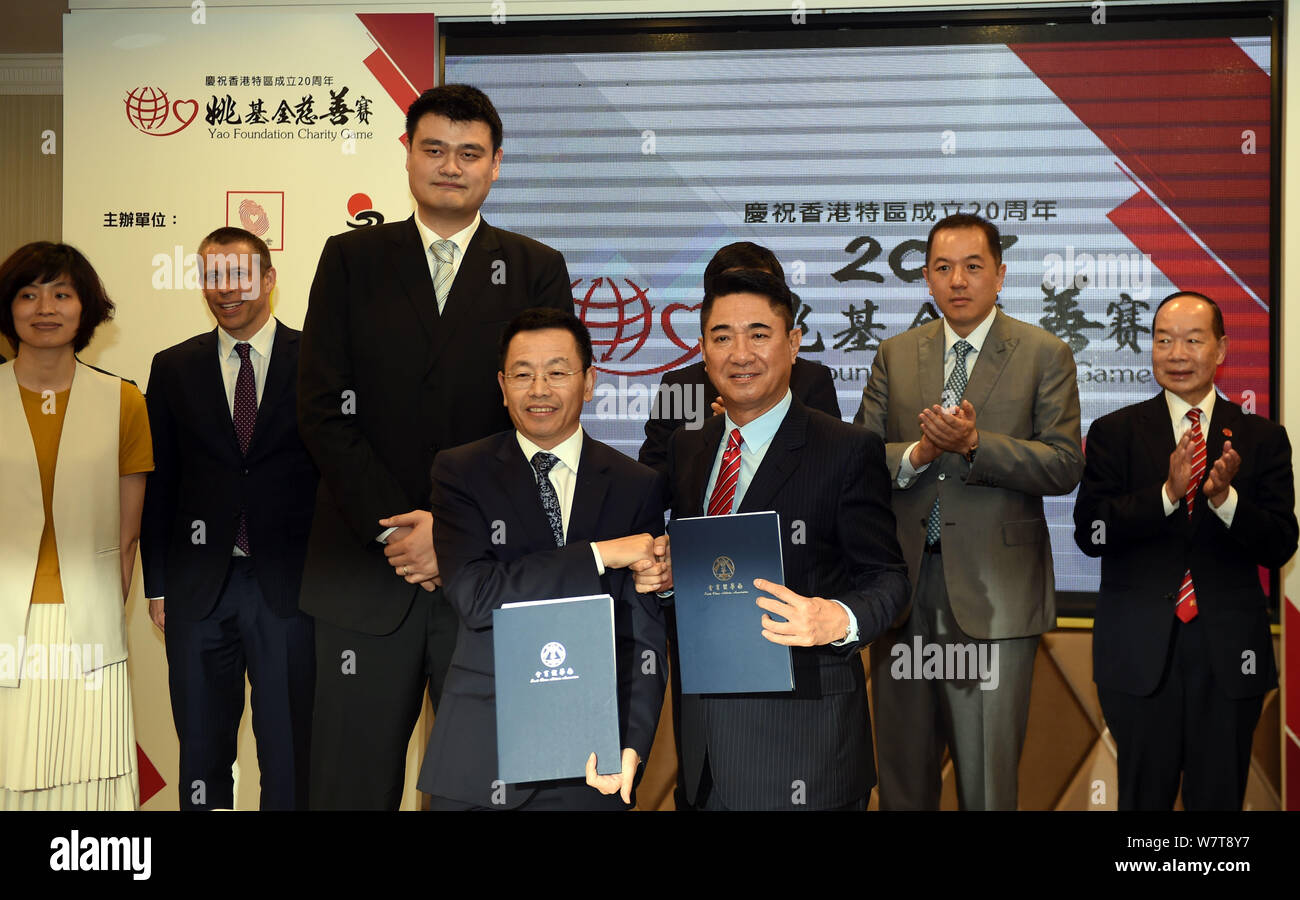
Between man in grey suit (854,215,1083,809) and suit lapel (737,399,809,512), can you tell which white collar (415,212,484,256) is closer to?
suit lapel (737,399,809,512)

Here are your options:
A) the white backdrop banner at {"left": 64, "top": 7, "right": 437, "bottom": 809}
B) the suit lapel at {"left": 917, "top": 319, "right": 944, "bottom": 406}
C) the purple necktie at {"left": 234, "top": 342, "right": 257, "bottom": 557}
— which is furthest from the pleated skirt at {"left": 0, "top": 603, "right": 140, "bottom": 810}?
the suit lapel at {"left": 917, "top": 319, "right": 944, "bottom": 406}

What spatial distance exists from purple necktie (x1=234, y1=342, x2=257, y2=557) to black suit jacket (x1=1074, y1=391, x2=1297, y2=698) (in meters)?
2.33

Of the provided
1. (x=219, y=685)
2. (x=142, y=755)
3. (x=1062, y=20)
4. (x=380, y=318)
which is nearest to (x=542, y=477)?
(x=380, y=318)

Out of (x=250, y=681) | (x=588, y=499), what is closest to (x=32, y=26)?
(x=250, y=681)

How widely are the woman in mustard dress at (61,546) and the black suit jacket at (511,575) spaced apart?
48.9 inches

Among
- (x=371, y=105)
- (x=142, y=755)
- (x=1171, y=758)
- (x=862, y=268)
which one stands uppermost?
(x=371, y=105)

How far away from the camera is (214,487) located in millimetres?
3092

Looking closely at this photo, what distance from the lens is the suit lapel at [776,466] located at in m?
2.30

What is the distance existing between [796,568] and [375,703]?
109cm

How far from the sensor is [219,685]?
3.12 meters

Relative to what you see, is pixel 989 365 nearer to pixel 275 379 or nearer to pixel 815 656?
pixel 815 656

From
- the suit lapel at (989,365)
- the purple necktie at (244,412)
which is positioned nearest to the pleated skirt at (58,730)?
the purple necktie at (244,412)
